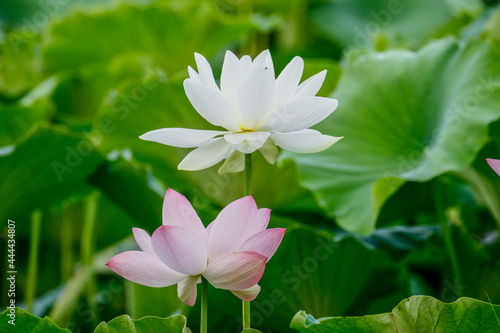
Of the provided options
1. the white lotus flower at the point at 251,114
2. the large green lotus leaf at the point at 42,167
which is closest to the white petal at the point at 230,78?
the white lotus flower at the point at 251,114

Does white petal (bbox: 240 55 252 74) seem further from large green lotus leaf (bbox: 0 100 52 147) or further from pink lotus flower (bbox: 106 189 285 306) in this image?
large green lotus leaf (bbox: 0 100 52 147)

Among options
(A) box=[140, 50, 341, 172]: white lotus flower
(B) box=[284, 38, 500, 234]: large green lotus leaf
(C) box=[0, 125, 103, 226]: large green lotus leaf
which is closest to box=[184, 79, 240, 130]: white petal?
(A) box=[140, 50, 341, 172]: white lotus flower

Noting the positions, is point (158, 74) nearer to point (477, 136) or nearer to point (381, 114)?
point (381, 114)

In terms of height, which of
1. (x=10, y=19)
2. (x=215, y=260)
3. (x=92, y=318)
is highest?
(x=10, y=19)

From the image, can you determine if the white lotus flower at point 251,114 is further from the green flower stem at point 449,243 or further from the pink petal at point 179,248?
the green flower stem at point 449,243

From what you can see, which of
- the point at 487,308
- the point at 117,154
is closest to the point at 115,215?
the point at 117,154

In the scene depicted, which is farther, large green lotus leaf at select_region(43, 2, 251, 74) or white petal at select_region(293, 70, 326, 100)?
large green lotus leaf at select_region(43, 2, 251, 74)
